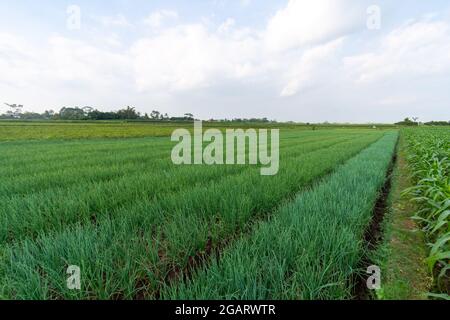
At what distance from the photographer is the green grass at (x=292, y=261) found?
1.47 m

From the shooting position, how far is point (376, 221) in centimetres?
333

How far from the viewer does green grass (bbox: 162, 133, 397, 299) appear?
147 cm

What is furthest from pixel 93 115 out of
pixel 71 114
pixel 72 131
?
pixel 72 131

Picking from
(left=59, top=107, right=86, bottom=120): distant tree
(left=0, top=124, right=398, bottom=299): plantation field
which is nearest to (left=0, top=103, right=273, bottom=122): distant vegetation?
(left=59, top=107, right=86, bottom=120): distant tree

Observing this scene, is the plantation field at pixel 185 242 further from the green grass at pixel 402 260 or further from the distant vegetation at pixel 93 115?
the distant vegetation at pixel 93 115

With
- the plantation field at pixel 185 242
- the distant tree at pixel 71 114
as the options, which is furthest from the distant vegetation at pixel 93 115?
the plantation field at pixel 185 242

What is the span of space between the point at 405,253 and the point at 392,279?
686 mm

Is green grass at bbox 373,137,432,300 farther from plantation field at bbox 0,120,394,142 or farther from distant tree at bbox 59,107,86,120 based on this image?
distant tree at bbox 59,107,86,120

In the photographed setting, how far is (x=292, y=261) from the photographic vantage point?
5.90 ft

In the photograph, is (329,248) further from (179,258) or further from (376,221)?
(376,221)

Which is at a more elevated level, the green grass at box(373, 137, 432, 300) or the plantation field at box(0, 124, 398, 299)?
the plantation field at box(0, 124, 398, 299)

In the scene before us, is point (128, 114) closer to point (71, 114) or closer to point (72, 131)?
point (71, 114)

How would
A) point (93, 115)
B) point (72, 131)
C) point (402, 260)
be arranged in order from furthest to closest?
point (93, 115)
point (72, 131)
point (402, 260)

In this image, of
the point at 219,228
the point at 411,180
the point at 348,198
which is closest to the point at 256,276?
the point at 219,228
